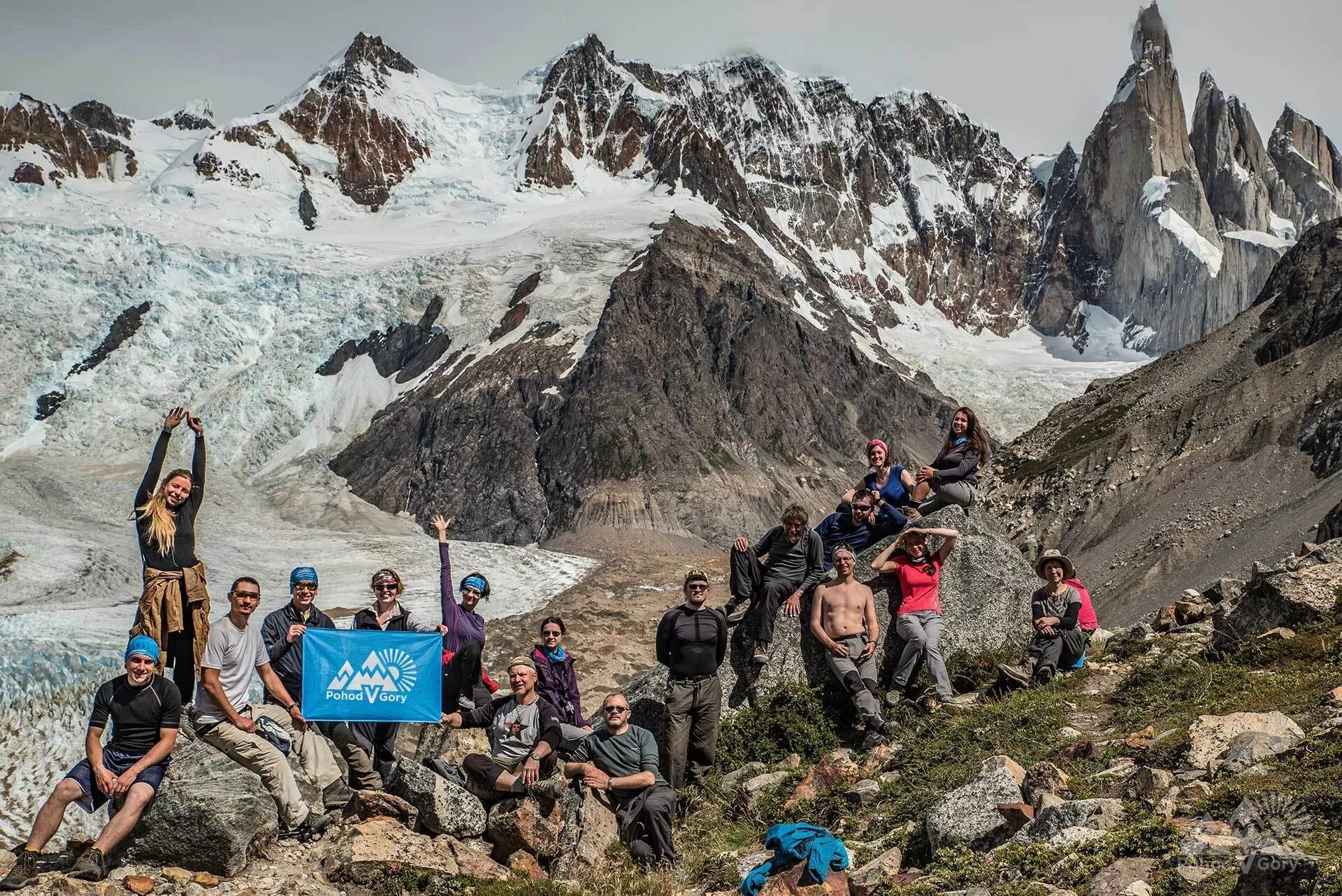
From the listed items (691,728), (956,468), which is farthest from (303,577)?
(956,468)

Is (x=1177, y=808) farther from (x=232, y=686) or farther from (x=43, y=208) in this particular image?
(x=43, y=208)

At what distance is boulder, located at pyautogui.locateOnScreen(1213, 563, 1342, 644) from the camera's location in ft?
36.6

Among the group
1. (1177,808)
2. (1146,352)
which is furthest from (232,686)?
(1146,352)

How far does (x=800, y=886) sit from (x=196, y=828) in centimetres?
467

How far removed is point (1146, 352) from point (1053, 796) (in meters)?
Answer: 208

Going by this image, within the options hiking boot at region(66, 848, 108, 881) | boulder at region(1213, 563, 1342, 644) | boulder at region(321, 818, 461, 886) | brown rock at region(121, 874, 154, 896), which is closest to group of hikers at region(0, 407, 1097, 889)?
hiking boot at region(66, 848, 108, 881)

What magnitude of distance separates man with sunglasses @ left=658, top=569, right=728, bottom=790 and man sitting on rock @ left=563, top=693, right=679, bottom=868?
0.74 metres

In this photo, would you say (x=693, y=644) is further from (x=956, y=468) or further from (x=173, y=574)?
(x=173, y=574)

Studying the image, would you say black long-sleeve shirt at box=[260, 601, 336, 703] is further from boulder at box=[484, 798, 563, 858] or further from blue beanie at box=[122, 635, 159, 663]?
boulder at box=[484, 798, 563, 858]

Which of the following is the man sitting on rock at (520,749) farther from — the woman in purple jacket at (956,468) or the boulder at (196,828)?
the woman in purple jacket at (956,468)

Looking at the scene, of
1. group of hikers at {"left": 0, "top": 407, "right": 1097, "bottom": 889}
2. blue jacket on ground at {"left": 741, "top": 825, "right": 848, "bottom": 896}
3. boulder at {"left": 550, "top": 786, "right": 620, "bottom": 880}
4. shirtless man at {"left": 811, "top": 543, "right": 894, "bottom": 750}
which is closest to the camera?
blue jacket on ground at {"left": 741, "top": 825, "right": 848, "bottom": 896}

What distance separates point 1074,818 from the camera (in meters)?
6.98

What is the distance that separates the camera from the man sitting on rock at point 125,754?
8.38m

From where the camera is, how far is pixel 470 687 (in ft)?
38.3
